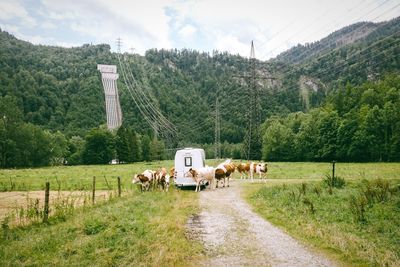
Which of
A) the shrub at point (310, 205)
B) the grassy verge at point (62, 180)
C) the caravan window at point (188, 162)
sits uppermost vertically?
the caravan window at point (188, 162)

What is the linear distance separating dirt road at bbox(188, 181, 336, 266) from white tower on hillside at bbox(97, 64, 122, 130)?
14703 centimetres

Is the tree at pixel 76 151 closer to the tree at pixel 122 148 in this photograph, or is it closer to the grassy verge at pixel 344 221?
the tree at pixel 122 148

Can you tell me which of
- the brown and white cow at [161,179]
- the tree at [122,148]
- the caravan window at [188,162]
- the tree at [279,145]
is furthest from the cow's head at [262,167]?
the tree at [122,148]

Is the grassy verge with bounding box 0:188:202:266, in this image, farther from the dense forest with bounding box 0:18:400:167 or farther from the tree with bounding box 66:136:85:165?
the tree with bounding box 66:136:85:165

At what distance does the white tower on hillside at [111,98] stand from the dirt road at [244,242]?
482 feet

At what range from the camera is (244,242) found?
11.0 metres

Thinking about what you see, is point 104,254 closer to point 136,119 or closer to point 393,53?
point 136,119

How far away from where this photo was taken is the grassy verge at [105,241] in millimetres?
9320

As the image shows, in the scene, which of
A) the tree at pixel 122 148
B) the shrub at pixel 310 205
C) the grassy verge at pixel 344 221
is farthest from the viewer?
the tree at pixel 122 148

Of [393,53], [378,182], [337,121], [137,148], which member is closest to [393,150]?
[337,121]

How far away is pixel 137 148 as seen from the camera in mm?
105062

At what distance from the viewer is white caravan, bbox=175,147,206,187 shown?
91.9 feet

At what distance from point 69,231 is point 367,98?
288 ft

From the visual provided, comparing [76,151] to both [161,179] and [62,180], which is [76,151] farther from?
[161,179]
